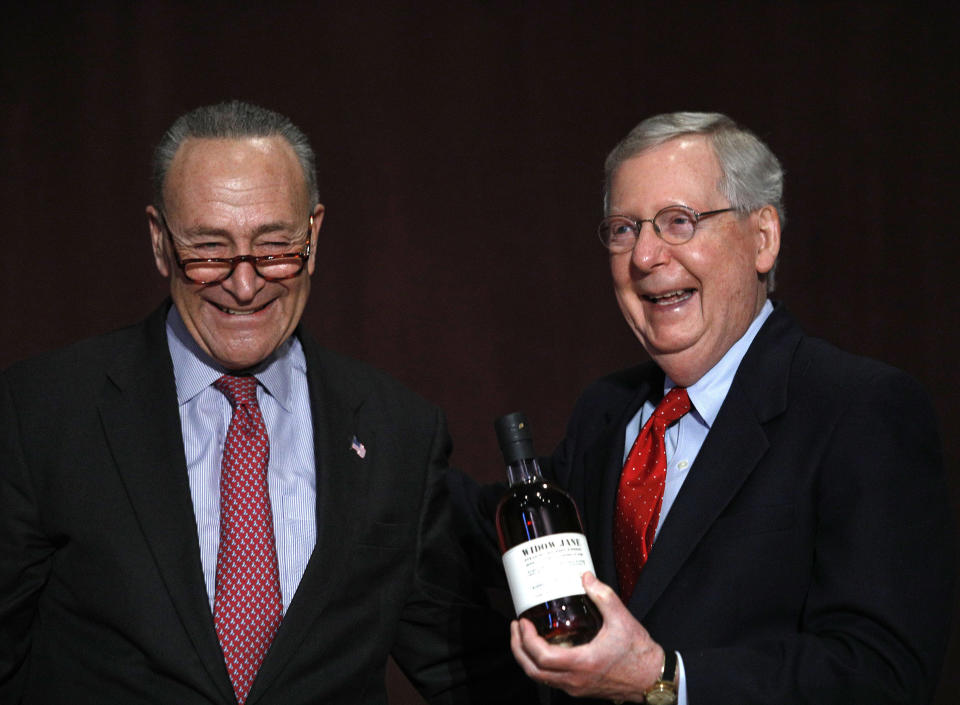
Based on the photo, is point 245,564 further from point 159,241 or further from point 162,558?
point 159,241

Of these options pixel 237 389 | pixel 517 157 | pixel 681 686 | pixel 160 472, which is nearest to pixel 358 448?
pixel 237 389

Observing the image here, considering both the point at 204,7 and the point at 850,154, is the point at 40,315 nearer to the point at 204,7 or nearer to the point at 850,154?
the point at 204,7

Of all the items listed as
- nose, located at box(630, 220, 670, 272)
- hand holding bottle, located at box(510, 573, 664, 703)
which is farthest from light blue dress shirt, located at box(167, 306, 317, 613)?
nose, located at box(630, 220, 670, 272)

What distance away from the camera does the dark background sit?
10.8 ft

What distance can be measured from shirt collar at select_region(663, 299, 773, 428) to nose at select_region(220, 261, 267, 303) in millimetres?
849

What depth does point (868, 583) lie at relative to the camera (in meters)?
1.75

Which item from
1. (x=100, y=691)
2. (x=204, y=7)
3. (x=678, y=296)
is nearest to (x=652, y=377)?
(x=678, y=296)

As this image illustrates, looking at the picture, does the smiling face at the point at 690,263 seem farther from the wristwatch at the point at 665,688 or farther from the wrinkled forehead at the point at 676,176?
the wristwatch at the point at 665,688

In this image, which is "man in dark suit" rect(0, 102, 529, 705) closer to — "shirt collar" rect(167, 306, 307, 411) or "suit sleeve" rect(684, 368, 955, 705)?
"shirt collar" rect(167, 306, 307, 411)

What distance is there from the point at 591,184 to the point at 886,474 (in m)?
1.88

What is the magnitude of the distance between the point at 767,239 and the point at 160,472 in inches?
48.2

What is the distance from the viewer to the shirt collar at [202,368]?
2.20m

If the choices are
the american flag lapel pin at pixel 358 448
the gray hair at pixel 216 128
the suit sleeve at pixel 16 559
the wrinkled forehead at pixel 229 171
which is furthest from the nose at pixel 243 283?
the suit sleeve at pixel 16 559

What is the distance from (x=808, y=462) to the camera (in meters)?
1.87
